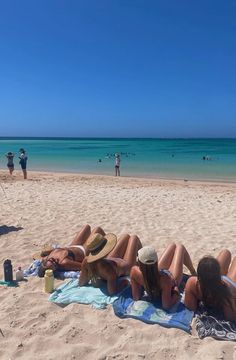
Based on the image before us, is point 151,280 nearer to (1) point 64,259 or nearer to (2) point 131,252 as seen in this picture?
(2) point 131,252

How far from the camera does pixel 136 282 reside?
13.3 ft

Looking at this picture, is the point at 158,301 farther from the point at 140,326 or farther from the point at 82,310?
the point at 82,310

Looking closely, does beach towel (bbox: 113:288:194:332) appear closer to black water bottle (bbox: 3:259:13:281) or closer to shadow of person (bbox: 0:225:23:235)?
black water bottle (bbox: 3:259:13:281)

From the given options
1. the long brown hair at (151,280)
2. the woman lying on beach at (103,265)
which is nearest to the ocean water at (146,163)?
the woman lying on beach at (103,265)

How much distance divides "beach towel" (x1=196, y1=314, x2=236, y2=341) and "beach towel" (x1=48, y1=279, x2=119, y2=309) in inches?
42.4

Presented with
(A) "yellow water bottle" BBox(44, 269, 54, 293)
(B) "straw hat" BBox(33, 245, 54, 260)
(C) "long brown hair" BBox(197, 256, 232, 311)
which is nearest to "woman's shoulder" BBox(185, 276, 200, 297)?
(C) "long brown hair" BBox(197, 256, 232, 311)

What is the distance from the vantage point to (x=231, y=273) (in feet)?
13.5

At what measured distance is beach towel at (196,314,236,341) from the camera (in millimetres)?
3390

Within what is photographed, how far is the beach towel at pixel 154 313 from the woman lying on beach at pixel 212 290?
0.47 feet

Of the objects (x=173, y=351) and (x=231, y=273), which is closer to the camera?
(x=173, y=351)

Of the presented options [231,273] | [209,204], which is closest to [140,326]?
[231,273]

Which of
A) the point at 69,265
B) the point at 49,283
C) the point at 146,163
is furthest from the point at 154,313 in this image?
the point at 146,163

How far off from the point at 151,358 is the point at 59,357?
84cm

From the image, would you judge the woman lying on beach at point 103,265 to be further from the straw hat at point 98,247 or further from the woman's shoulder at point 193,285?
the woman's shoulder at point 193,285
